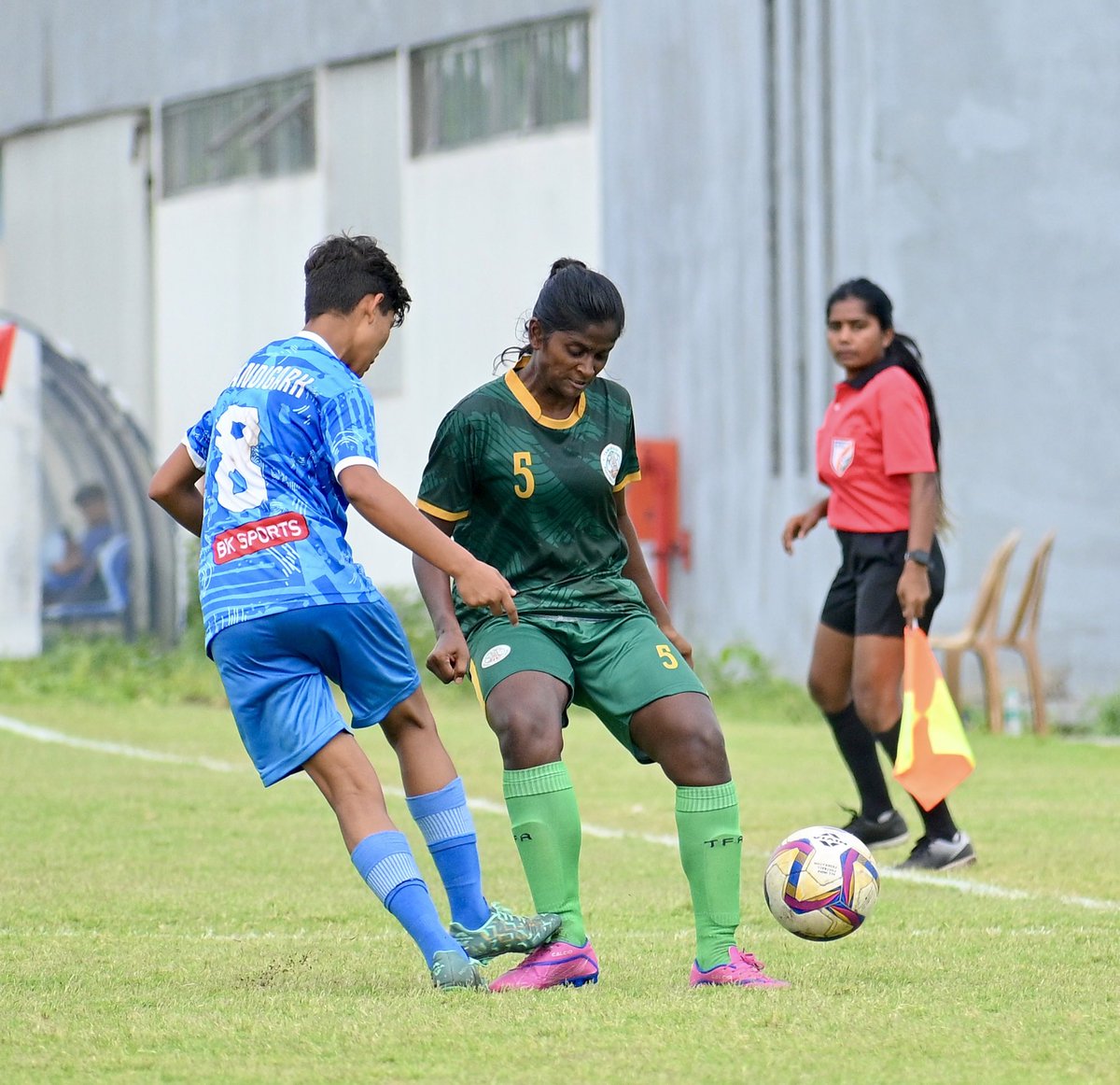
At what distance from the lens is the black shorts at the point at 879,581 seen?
803 cm

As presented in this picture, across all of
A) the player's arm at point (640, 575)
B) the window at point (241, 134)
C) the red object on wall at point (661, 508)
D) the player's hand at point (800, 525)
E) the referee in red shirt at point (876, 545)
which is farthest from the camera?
the window at point (241, 134)

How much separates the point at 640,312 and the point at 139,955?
590 inches

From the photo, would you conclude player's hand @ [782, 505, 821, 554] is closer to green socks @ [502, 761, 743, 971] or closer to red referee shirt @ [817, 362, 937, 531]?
red referee shirt @ [817, 362, 937, 531]

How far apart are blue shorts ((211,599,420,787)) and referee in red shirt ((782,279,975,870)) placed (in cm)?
310

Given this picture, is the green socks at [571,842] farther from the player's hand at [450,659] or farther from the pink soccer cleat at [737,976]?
the player's hand at [450,659]

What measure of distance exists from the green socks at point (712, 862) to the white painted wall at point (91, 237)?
22.4 meters

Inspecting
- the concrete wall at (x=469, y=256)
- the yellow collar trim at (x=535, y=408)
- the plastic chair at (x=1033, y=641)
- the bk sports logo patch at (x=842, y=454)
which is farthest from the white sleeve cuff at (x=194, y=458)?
the concrete wall at (x=469, y=256)

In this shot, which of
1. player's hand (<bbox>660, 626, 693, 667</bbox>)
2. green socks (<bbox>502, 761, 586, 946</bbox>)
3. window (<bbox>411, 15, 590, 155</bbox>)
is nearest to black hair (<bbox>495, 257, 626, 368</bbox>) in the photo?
player's hand (<bbox>660, 626, 693, 667</bbox>)

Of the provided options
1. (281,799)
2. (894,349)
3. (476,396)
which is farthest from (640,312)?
(476,396)

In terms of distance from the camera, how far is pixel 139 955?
5809 mm

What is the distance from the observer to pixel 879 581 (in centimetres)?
806

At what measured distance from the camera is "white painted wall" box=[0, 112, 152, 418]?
2719 cm

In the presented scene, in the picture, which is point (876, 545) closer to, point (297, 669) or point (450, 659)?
point (450, 659)

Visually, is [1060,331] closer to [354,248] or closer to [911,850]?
[911,850]
